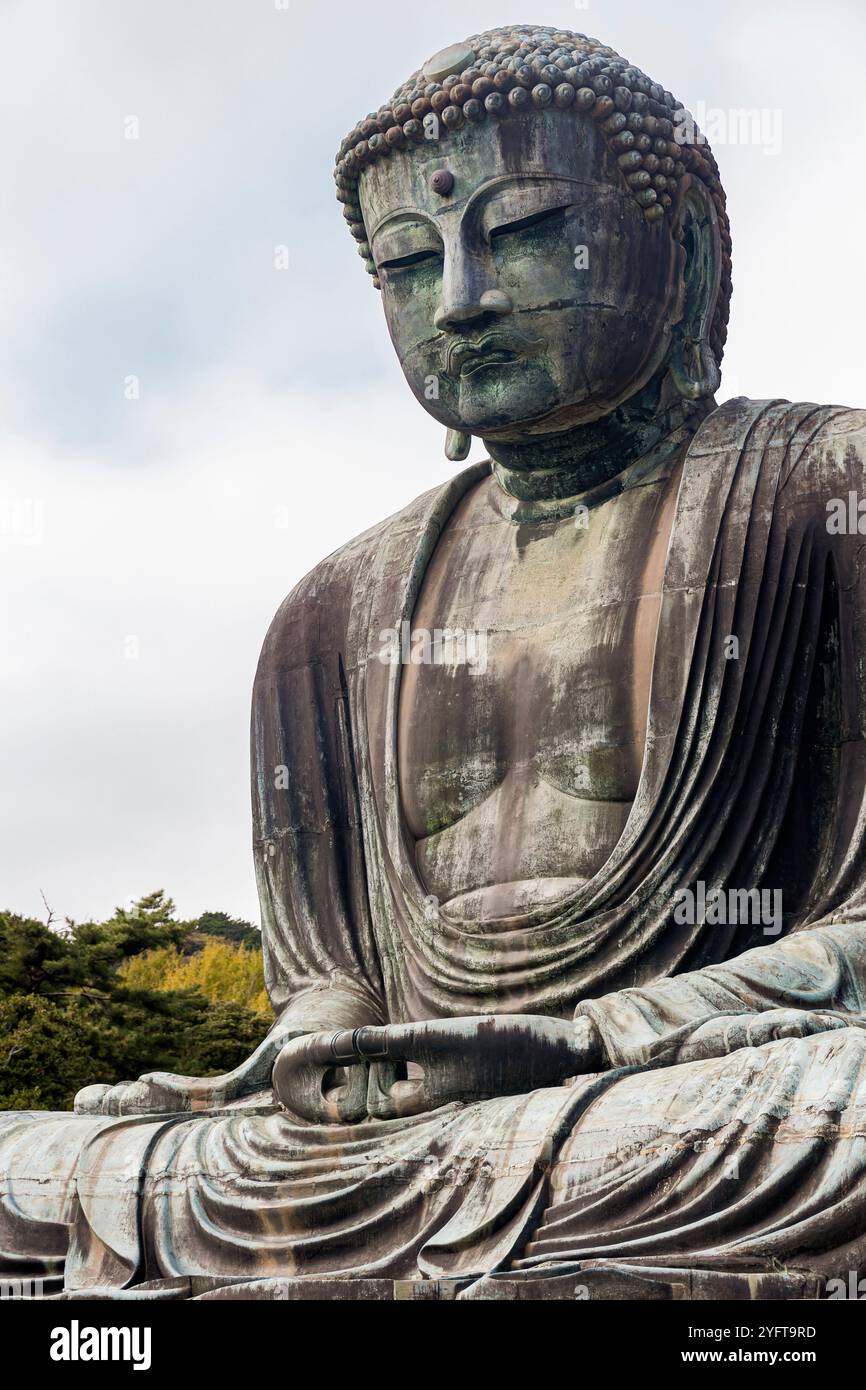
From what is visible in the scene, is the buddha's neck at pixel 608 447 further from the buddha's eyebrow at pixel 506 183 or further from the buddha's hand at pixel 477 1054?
the buddha's hand at pixel 477 1054

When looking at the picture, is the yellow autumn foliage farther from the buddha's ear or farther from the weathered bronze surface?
the buddha's ear

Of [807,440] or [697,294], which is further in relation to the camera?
[697,294]

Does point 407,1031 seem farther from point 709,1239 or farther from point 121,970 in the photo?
point 121,970

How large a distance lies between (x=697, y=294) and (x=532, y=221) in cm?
89

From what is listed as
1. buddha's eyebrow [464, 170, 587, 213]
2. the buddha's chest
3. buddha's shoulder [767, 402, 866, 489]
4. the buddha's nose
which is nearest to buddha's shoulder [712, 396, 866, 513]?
buddha's shoulder [767, 402, 866, 489]

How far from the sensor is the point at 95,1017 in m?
18.5

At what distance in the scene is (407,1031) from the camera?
329 inches

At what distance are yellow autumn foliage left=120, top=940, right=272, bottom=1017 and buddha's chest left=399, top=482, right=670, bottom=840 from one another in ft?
44.8

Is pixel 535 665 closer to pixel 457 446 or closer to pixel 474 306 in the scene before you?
pixel 457 446

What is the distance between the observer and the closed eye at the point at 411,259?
980 centimetres

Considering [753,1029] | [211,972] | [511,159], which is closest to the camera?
[753,1029]

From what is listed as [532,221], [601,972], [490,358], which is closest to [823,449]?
[490,358]

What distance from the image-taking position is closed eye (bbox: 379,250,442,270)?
386 inches
